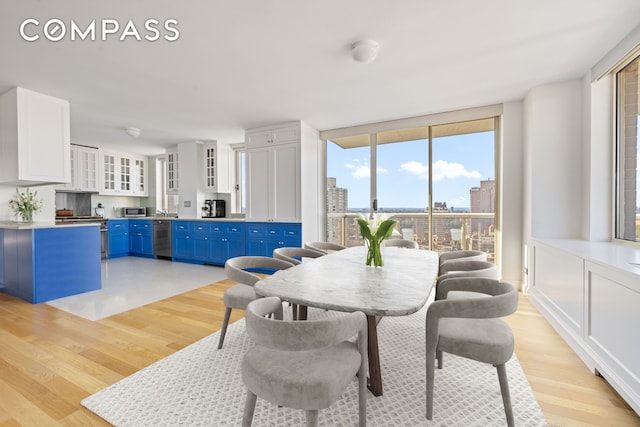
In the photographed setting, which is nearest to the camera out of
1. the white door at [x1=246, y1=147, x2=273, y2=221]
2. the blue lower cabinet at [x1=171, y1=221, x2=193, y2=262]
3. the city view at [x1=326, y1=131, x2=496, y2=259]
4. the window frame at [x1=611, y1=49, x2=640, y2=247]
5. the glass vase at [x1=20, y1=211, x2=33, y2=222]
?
the window frame at [x1=611, y1=49, x2=640, y2=247]


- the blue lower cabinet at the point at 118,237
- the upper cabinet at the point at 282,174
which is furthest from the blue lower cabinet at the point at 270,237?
the blue lower cabinet at the point at 118,237

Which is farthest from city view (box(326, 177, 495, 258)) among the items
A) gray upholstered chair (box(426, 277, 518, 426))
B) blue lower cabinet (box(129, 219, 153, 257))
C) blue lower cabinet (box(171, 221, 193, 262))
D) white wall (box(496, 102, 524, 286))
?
blue lower cabinet (box(129, 219, 153, 257))

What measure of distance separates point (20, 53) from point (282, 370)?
3556mm

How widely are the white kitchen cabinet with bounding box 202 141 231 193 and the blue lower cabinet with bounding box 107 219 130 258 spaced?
2296 mm

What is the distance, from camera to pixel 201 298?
3605mm

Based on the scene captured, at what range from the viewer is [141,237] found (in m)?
6.57

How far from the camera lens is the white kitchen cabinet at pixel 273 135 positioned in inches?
186

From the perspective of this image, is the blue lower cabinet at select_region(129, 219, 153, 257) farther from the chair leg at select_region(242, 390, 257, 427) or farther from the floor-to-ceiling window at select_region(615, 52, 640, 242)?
the floor-to-ceiling window at select_region(615, 52, 640, 242)

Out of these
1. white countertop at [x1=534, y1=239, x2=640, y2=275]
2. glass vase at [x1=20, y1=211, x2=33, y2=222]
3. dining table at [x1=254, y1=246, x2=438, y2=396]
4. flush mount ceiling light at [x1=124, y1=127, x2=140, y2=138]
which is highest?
flush mount ceiling light at [x1=124, y1=127, x2=140, y2=138]

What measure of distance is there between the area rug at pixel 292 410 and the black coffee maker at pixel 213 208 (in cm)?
439

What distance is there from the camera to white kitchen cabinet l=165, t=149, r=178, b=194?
21.5 ft

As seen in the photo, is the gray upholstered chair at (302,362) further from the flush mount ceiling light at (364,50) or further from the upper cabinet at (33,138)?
the upper cabinet at (33,138)

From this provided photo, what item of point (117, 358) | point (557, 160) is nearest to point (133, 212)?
point (117, 358)

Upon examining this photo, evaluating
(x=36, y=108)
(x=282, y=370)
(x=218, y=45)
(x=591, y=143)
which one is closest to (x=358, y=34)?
(x=218, y=45)
